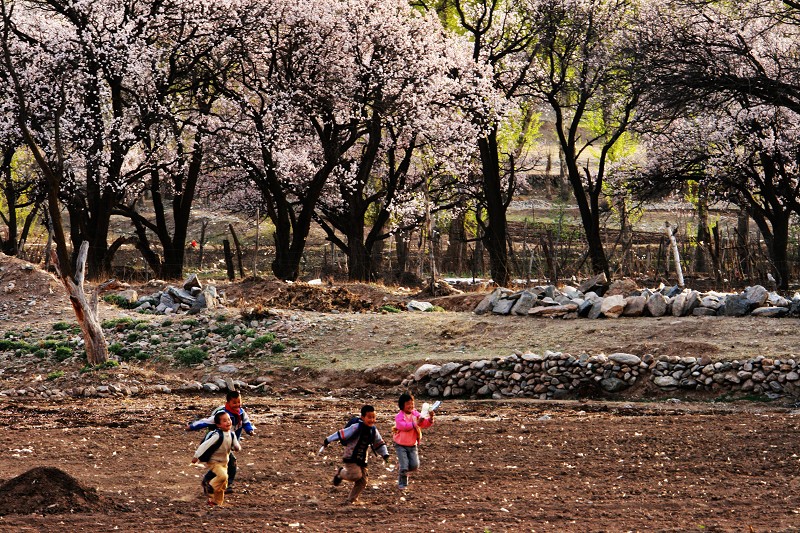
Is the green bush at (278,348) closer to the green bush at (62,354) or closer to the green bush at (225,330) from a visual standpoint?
the green bush at (225,330)

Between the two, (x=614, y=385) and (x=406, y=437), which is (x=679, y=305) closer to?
(x=614, y=385)

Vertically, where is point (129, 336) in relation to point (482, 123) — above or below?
below

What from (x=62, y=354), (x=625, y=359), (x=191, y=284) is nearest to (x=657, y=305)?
(x=625, y=359)

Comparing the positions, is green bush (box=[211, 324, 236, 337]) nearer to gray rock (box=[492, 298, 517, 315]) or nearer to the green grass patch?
the green grass patch

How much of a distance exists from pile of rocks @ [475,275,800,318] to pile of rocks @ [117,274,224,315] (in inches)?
247

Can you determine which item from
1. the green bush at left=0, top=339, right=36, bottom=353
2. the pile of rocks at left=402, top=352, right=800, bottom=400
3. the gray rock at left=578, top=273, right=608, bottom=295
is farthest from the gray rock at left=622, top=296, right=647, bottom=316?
the green bush at left=0, top=339, right=36, bottom=353

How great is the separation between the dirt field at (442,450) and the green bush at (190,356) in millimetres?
351

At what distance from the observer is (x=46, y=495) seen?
10.1 metres

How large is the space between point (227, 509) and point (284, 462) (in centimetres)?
251

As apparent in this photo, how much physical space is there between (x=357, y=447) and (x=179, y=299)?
1525 cm

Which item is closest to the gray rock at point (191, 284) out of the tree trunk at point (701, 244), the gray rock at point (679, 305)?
the gray rock at point (679, 305)

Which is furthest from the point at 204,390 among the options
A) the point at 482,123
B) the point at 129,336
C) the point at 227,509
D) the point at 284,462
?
the point at 482,123

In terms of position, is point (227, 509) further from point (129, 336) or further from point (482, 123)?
point (482, 123)

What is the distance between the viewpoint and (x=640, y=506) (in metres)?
10.3
